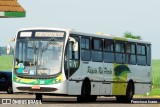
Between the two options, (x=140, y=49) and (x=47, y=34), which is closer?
(x=47, y=34)

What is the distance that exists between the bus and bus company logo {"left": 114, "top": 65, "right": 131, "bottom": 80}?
53 centimetres

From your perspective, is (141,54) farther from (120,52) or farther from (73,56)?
(73,56)

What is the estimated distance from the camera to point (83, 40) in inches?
1203

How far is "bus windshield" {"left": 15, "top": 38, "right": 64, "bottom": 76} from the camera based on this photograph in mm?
29078

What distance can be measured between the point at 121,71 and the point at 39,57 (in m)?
6.09

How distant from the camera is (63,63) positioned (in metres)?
29.0

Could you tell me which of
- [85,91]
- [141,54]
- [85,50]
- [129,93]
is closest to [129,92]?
[129,93]

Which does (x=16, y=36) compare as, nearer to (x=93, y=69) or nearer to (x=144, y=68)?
(x=93, y=69)

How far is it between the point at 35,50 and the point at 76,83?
211 centimetres

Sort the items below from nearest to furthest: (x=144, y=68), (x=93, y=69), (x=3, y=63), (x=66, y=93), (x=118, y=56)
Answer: (x=66, y=93) < (x=93, y=69) < (x=118, y=56) < (x=144, y=68) < (x=3, y=63)

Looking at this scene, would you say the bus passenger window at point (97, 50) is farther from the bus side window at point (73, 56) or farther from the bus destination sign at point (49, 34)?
the bus destination sign at point (49, 34)

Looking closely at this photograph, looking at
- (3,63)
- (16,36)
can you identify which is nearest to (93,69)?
(16,36)

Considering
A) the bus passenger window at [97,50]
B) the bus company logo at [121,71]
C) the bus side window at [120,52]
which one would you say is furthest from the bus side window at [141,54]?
the bus passenger window at [97,50]

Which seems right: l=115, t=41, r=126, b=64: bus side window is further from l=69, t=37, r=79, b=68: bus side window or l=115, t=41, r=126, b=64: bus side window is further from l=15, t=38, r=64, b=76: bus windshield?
l=15, t=38, r=64, b=76: bus windshield
